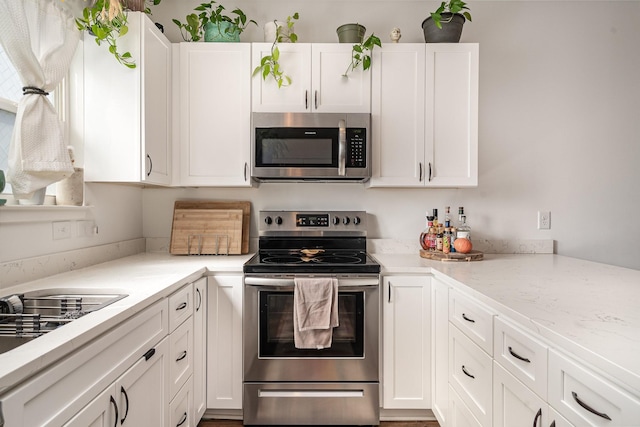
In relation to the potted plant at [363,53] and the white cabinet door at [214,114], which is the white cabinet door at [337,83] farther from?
the white cabinet door at [214,114]

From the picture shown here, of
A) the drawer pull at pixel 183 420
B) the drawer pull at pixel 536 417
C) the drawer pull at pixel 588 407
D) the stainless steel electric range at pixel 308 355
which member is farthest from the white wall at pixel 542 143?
the drawer pull at pixel 588 407

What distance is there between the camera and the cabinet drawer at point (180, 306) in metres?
1.46

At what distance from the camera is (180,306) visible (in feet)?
5.12

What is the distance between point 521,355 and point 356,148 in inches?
53.4

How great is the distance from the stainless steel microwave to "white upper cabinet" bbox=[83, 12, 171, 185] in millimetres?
602

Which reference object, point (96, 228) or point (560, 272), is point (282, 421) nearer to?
point (96, 228)

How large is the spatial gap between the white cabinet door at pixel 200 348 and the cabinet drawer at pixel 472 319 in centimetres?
128

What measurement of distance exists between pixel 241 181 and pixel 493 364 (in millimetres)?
1606

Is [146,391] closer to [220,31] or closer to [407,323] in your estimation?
[407,323]

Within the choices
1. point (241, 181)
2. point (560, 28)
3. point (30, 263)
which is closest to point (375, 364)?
point (241, 181)

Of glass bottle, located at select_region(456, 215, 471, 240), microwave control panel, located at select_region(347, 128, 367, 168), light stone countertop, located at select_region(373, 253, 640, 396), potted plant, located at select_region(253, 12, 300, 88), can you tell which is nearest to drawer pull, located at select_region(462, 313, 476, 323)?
light stone countertop, located at select_region(373, 253, 640, 396)

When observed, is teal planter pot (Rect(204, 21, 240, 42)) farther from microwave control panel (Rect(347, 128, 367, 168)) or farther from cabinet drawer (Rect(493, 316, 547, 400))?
cabinet drawer (Rect(493, 316, 547, 400))

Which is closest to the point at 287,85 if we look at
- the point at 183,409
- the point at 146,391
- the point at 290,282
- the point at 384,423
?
the point at 290,282

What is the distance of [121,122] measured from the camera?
1.78 m
